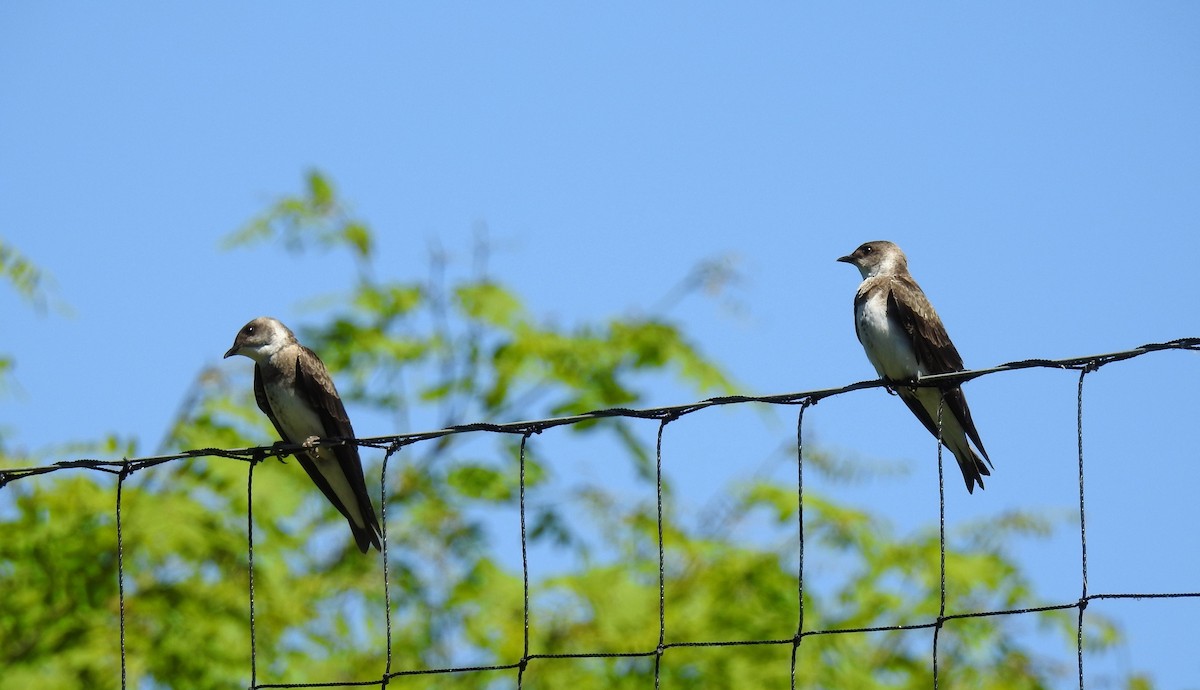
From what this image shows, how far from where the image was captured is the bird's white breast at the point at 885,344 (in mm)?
7402

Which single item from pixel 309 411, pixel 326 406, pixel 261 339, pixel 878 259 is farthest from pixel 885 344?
pixel 261 339

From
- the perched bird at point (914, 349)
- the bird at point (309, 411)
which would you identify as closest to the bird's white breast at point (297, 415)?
the bird at point (309, 411)

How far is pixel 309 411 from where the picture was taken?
8.56 metres

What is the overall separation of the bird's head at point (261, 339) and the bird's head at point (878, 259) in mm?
3329

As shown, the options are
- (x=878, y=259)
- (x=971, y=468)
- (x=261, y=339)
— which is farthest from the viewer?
(x=261, y=339)

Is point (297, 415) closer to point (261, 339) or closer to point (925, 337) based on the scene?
point (261, 339)

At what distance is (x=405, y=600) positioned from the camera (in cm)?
1246

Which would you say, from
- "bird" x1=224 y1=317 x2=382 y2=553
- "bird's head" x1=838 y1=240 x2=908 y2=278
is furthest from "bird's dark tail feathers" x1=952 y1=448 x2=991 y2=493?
"bird" x1=224 y1=317 x2=382 y2=553

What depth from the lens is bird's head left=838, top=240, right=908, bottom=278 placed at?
835cm

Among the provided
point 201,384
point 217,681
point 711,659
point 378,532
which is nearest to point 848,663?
point 711,659

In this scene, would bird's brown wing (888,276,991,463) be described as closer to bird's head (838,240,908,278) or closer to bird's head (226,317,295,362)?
bird's head (838,240,908,278)

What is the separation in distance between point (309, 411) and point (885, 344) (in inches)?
128

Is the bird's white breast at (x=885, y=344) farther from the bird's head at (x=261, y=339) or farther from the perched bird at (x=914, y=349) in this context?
the bird's head at (x=261, y=339)

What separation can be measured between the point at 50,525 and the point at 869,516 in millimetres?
5849
